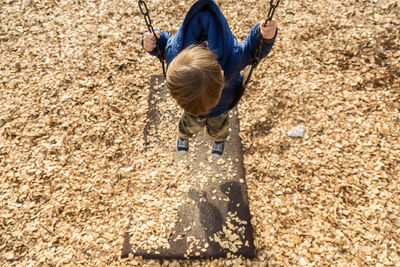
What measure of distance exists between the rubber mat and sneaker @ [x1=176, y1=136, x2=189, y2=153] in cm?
14

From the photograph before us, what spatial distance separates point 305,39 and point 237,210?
2893 mm

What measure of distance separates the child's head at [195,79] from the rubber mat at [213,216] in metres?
1.45

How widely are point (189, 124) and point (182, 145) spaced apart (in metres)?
0.53

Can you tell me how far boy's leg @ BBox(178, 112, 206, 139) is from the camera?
88.0 inches

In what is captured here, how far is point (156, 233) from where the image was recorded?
236cm

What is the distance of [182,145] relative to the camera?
9.07 feet

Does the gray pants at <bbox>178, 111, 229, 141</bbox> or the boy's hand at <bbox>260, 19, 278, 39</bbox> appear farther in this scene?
the gray pants at <bbox>178, 111, 229, 141</bbox>

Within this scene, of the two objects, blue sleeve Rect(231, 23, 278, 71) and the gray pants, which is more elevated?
blue sleeve Rect(231, 23, 278, 71)

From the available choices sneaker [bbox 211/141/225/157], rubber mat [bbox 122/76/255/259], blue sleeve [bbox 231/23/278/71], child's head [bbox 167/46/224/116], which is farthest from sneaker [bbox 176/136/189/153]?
child's head [bbox 167/46/224/116]

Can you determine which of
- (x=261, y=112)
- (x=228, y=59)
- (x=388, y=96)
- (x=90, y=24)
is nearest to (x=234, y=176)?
(x=261, y=112)

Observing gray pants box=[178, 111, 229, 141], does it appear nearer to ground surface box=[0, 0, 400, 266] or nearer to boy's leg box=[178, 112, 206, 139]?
boy's leg box=[178, 112, 206, 139]

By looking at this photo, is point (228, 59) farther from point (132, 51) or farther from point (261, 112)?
point (132, 51)

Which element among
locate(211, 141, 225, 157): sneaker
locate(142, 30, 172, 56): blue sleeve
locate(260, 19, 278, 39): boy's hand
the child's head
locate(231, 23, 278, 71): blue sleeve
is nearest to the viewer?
the child's head

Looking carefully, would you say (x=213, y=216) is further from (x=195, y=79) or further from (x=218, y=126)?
(x=195, y=79)
